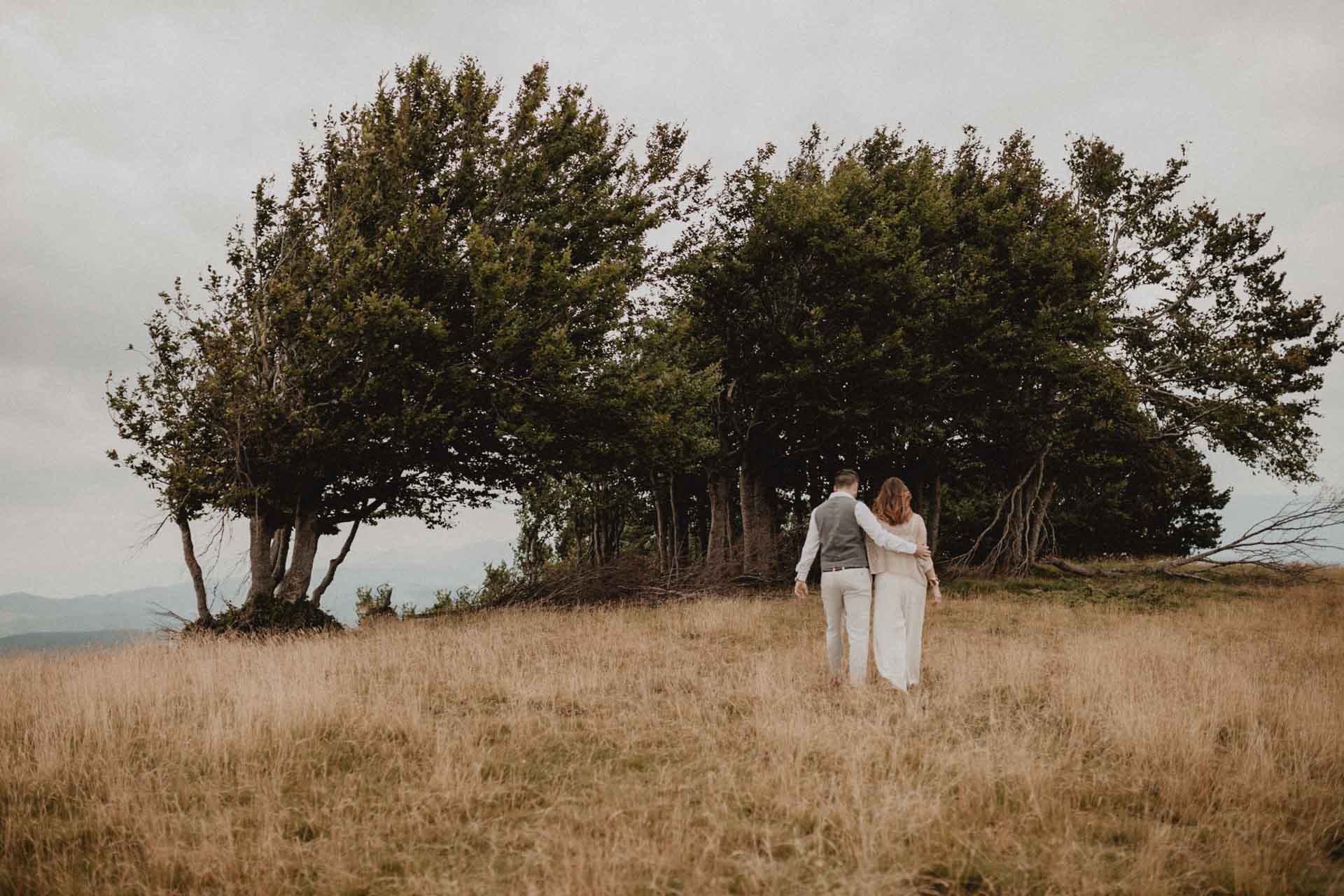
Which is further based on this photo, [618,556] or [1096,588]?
[618,556]

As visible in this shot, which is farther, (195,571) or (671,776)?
(195,571)

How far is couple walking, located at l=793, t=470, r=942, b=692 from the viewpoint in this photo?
8.43 metres

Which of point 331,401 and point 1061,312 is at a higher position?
point 1061,312

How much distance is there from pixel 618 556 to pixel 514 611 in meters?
4.62

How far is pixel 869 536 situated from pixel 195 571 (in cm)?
1439

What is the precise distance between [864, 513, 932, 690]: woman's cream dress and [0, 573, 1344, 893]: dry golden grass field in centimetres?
40

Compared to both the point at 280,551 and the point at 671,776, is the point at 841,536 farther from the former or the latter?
the point at 280,551

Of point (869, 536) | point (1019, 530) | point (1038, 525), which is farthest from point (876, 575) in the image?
point (1038, 525)

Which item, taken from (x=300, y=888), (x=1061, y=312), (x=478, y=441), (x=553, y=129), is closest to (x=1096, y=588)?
(x=1061, y=312)

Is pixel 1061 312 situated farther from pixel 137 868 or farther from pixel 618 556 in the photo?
pixel 137 868

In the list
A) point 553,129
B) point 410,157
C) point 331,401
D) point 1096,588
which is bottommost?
point 1096,588

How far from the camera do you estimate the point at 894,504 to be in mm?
8742

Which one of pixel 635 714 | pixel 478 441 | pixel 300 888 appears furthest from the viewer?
pixel 478 441

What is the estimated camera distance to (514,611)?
1788 centimetres
